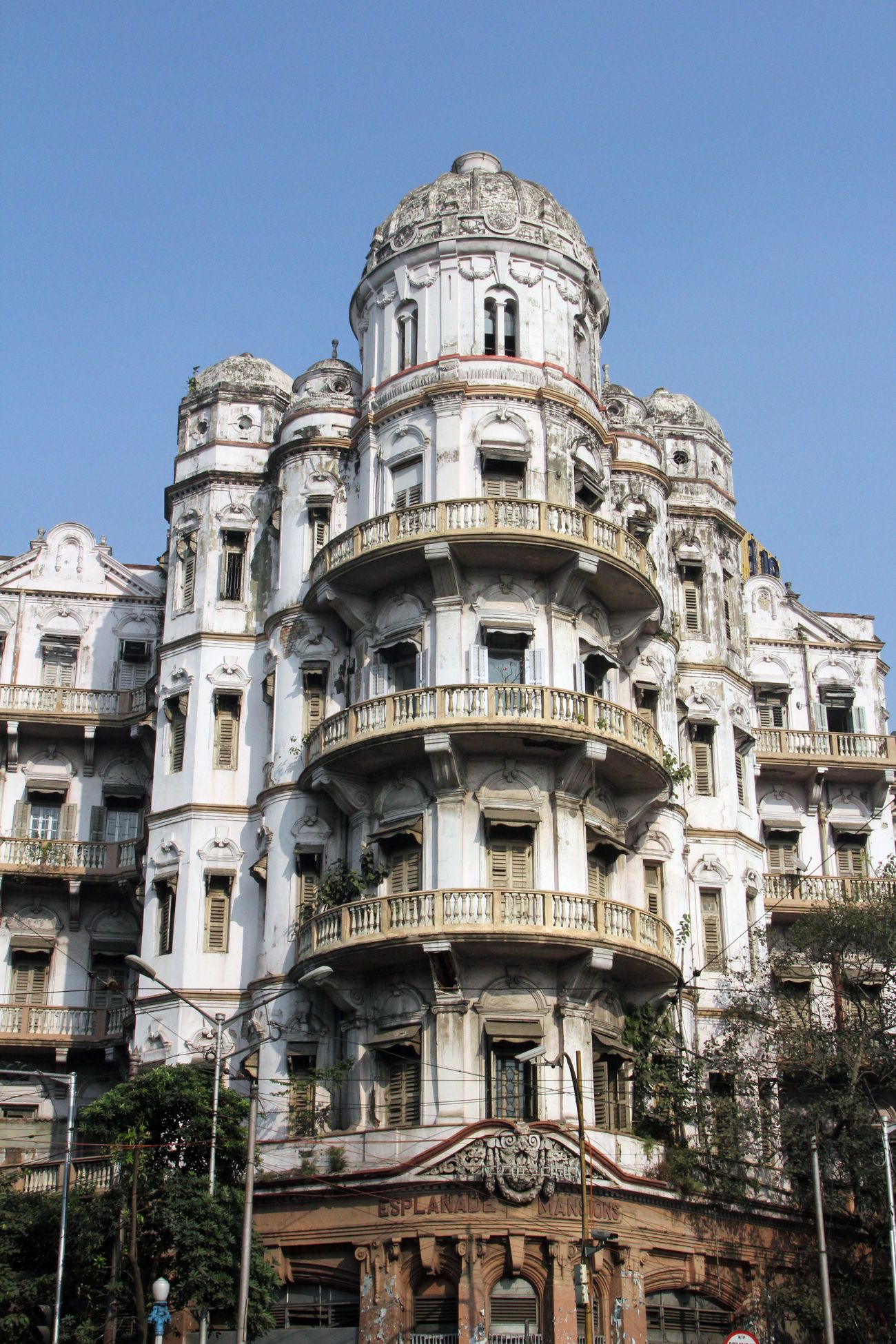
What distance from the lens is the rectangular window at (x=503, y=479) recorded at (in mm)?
43531

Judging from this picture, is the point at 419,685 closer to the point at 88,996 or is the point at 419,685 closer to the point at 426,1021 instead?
the point at 426,1021

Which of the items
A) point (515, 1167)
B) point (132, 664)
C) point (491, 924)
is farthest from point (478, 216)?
point (515, 1167)

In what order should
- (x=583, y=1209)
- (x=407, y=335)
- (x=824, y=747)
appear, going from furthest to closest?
(x=824, y=747) < (x=407, y=335) < (x=583, y=1209)

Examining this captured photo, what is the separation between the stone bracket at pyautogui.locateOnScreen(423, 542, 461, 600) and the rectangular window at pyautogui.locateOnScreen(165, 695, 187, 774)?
9.09 metres

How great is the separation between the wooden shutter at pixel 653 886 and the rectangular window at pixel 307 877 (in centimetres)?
856

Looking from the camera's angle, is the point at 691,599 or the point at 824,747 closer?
the point at 691,599

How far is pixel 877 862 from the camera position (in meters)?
53.2

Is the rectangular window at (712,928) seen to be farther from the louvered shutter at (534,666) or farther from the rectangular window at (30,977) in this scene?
the rectangular window at (30,977)

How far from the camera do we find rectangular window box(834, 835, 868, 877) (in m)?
53.1

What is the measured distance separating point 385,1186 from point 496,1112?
299cm

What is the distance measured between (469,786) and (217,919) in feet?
28.3

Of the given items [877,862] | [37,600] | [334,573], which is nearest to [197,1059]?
[334,573]

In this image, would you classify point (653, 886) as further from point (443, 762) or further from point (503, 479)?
point (503, 479)

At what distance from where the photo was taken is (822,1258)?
3575 centimetres
